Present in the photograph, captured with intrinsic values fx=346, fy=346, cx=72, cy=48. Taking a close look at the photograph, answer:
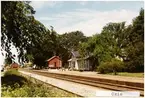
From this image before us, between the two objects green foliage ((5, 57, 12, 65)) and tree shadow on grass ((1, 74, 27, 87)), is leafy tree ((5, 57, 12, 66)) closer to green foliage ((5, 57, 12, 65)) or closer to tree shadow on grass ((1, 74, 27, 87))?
green foliage ((5, 57, 12, 65))

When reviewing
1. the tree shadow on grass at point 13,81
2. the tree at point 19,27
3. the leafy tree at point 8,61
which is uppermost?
the tree at point 19,27

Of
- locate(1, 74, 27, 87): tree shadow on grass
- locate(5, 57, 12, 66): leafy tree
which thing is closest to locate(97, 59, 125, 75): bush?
locate(1, 74, 27, 87): tree shadow on grass

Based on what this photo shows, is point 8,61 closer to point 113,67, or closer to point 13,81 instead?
point 13,81

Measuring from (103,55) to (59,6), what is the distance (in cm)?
2980

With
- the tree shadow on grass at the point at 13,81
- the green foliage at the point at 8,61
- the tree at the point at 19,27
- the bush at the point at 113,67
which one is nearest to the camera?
the tree at the point at 19,27

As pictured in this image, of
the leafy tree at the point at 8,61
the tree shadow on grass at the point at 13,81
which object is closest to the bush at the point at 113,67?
the tree shadow on grass at the point at 13,81

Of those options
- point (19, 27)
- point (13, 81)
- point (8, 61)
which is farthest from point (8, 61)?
point (13, 81)

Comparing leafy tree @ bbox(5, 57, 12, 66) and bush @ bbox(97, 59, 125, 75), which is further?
bush @ bbox(97, 59, 125, 75)

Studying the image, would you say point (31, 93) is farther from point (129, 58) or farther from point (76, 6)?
point (129, 58)

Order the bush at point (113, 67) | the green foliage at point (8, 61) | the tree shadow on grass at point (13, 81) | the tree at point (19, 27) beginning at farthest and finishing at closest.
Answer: the bush at point (113, 67)
the tree shadow on grass at point (13, 81)
the green foliage at point (8, 61)
the tree at point (19, 27)

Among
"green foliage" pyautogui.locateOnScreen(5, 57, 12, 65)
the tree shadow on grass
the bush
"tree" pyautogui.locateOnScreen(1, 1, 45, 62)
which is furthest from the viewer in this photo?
the bush

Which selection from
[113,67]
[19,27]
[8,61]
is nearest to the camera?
[19,27]

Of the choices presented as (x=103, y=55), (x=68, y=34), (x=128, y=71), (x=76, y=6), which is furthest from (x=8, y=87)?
(x=103, y=55)

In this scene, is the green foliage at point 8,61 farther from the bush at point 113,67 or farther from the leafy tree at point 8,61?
the bush at point 113,67
